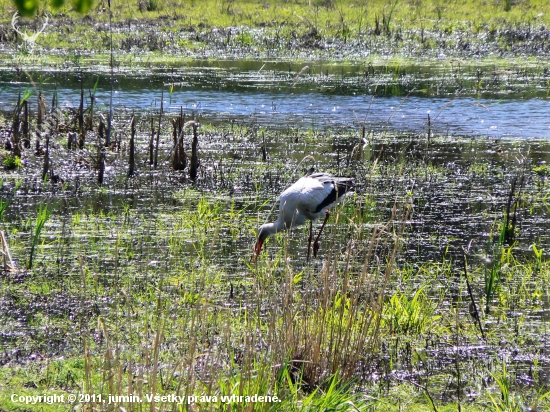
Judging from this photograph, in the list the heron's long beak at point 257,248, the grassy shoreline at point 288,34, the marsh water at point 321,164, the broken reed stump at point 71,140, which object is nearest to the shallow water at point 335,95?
the marsh water at point 321,164

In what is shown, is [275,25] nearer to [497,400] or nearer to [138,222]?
[138,222]

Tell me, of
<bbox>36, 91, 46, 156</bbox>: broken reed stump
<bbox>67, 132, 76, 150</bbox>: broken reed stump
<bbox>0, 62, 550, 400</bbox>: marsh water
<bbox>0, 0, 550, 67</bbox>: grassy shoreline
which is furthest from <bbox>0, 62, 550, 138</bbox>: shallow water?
<bbox>67, 132, 76, 150</bbox>: broken reed stump

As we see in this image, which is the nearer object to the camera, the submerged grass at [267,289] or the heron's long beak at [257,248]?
the submerged grass at [267,289]

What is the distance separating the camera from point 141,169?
34.3ft

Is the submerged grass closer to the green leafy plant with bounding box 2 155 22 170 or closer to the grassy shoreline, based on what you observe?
the green leafy plant with bounding box 2 155 22 170

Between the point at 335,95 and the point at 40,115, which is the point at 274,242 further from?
the point at 335,95

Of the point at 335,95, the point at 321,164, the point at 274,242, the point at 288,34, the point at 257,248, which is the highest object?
the point at 288,34

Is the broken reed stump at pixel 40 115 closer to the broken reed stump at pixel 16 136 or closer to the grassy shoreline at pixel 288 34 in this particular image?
the broken reed stump at pixel 16 136

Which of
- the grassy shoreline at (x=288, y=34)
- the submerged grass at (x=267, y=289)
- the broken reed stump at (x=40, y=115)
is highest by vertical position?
the grassy shoreline at (x=288, y=34)

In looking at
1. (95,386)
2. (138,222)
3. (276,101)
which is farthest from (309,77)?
(95,386)

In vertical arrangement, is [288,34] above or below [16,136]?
above

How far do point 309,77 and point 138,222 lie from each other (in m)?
11.1

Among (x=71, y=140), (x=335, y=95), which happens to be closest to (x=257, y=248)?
(x=71, y=140)

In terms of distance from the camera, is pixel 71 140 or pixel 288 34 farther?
pixel 288 34
